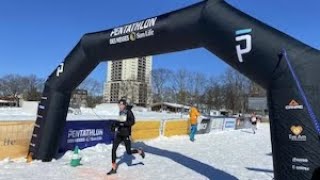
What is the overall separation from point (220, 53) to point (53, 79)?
5.44 meters

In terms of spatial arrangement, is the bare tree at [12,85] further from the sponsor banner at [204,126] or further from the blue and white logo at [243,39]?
the blue and white logo at [243,39]

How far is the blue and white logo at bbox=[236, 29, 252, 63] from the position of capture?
6.93m

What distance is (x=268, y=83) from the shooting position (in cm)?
673

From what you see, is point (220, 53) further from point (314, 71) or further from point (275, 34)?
point (314, 71)

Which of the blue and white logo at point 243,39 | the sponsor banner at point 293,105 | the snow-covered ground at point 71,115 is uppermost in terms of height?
the blue and white logo at point 243,39

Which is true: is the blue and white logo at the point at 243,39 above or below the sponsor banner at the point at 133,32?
below

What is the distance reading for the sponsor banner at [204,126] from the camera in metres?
24.5

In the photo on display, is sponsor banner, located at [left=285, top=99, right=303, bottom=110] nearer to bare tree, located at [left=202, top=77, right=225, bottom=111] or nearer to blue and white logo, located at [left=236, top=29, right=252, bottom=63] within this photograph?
blue and white logo, located at [left=236, top=29, right=252, bottom=63]

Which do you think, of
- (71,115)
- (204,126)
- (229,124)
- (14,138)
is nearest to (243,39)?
(14,138)

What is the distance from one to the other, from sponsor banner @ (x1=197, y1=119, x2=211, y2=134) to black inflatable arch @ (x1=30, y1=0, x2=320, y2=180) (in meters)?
14.8

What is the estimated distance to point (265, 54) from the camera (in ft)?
22.0

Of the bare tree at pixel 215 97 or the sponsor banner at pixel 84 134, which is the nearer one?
the sponsor banner at pixel 84 134

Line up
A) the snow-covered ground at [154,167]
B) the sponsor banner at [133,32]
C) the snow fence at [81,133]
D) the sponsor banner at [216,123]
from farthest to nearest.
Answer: the sponsor banner at [216,123]
the snow fence at [81,133]
the snow-covered ground at [154,167]
the sponsor banner at [133,32]

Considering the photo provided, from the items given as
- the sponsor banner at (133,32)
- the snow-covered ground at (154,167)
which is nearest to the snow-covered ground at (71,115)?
the snow-covered ground at (154,167)
